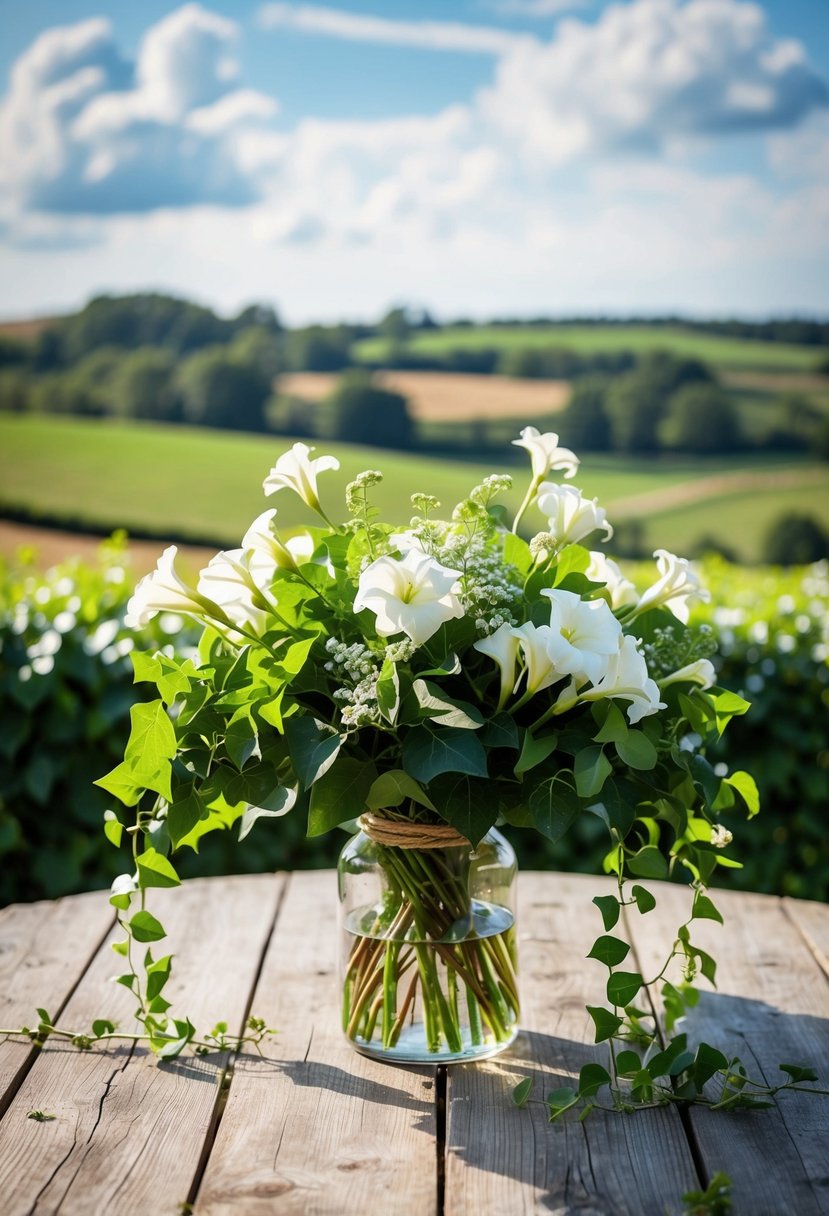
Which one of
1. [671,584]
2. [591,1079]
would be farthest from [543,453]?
[591,1079]

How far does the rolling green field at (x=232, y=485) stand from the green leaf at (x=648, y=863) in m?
4.85

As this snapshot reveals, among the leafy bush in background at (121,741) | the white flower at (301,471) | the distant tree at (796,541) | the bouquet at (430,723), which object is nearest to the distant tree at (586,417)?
the distant tree at (796,541)

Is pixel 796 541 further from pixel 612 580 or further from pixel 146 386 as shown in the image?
pixel 612 580

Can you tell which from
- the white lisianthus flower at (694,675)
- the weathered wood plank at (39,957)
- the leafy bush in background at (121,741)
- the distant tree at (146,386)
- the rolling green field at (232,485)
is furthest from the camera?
the distant tree at (146,386)

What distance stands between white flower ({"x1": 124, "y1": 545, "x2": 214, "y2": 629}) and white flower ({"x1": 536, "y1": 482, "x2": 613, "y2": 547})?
0.39 metres

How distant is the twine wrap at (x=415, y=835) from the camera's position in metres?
1.17

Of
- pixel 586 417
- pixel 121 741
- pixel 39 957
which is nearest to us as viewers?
pixel 39 957

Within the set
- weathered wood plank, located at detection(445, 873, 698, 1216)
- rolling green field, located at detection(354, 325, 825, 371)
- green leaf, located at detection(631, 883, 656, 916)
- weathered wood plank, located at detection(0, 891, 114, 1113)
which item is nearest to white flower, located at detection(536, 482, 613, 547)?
green leaf, located at detection(631, 883, 656, 916)

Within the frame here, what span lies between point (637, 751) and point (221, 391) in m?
5.81

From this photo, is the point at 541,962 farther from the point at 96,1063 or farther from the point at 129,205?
the point at 129,205

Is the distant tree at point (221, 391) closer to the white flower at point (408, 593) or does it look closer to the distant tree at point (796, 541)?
the distant tree at point (796, 541)

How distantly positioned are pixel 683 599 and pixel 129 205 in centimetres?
571

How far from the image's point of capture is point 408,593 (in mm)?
1037

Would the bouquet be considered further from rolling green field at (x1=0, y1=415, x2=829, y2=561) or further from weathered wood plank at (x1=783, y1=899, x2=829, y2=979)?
rolling green field at (x1=0, y1=415, x2=829, y2=561)
